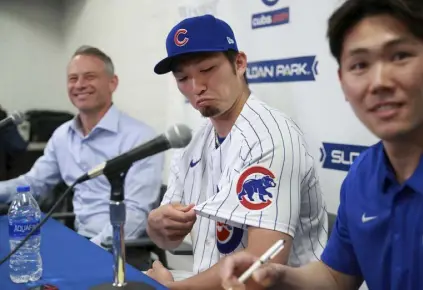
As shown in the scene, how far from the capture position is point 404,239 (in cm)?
103

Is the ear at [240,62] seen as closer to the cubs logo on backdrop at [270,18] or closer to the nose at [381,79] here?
the cubs logo on backdrop at [270,18]

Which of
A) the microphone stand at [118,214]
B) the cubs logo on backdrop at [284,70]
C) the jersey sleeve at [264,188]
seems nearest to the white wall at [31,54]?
the cubs logo on backdrop at [284,70]

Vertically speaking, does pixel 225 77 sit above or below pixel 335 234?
above

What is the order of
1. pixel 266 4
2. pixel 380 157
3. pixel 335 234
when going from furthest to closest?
pixel 266 4 → pixel 335 234 → pixel 380 157

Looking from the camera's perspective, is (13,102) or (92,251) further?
(13,102)

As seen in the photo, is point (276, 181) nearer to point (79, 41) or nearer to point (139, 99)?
point (139, 99)

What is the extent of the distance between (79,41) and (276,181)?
364 cm

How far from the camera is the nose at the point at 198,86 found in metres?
1.62

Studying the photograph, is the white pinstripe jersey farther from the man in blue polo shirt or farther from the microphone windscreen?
the microphone windscreen

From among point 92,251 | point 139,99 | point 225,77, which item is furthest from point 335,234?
point 139,99

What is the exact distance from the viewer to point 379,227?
Result: 1.07 metres

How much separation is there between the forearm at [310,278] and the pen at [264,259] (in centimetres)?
20

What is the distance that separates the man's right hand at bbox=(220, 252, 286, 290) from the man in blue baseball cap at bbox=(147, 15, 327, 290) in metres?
0.33

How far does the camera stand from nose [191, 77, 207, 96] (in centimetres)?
162
